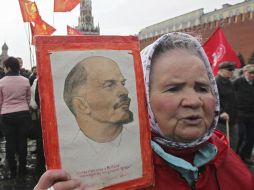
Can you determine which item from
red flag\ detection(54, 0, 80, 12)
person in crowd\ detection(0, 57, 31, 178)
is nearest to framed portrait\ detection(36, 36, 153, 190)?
person in crowd\ detection(0, 57, 31, 178)

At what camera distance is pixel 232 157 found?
1450 mm

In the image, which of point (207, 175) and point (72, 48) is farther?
point (207, 175)

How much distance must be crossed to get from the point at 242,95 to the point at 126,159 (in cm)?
496

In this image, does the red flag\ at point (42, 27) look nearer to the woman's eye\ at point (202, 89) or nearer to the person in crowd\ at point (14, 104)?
the person in crowd\ at point (14, 104)

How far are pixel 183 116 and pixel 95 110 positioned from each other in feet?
0.94

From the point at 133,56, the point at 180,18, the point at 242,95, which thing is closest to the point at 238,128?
the point at 242,95

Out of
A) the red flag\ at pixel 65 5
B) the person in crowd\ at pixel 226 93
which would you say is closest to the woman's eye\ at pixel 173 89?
the person in crowd\ at pixel 226 93

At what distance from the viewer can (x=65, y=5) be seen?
799cm

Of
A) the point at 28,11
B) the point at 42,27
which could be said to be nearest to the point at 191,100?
the point at 42,27

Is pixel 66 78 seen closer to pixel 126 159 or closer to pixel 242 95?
pixel 126 159

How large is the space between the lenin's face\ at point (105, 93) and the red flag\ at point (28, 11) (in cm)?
850

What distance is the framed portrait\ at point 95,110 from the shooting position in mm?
1062

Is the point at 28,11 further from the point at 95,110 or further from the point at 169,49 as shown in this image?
the point at 95,110

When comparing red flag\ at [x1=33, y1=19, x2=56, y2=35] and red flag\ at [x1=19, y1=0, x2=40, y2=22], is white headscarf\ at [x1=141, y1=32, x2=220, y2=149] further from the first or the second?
red flag\ at [x1=19, y1=0, x2=40, y2=22]
